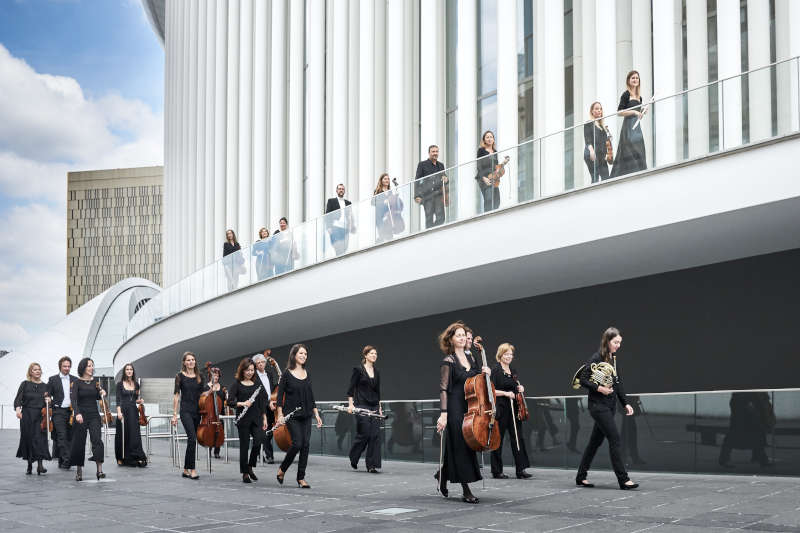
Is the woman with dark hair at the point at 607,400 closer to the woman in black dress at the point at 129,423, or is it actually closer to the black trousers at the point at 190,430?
the black trousers at the point at 190,430

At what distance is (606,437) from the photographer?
1002cm

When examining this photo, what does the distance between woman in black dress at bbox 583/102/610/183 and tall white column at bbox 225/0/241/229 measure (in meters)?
20.9

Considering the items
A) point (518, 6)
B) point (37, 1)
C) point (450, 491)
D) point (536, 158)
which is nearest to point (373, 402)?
point (450, 491)

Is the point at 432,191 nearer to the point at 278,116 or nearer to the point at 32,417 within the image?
→ the point at 32,417

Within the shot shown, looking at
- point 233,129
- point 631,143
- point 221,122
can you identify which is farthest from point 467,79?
point 221,122

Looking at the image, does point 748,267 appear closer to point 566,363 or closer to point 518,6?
point 566,363

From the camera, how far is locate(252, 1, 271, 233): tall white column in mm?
30391

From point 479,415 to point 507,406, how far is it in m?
3.31

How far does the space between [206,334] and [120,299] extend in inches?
1864

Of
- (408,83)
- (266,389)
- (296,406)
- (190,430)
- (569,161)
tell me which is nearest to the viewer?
(296,406)

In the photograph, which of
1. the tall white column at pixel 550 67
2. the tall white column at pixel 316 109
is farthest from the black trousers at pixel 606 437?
the tall white column at pixel 316 109

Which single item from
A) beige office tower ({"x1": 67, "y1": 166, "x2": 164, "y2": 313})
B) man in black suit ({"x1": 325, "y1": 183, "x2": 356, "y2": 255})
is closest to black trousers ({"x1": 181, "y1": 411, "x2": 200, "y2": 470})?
man in black suit ({"x1": 325, "y1": 183, "x2": 356, "y2": 255})

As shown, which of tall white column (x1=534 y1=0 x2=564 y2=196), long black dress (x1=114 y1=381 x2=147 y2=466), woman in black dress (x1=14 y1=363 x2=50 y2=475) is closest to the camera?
woman in black dress (x1=14 y1=363 x2=50 y2=475)

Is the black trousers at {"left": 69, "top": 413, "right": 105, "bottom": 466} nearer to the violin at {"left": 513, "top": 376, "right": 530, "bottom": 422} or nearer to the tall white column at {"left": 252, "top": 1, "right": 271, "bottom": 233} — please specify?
the violin at {"left": 513, "top": 376, "right": 530, "bottom": 422}
